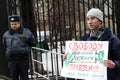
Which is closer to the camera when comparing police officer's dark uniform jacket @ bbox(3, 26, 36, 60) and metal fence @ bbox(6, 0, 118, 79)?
police officer's dark uniform jacket @ bbox(3, 26, 36, 60)

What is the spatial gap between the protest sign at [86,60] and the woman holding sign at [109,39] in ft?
0.19

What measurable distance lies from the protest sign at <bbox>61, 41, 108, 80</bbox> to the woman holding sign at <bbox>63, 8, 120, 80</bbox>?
6 centimetres

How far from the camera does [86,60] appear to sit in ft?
15.4

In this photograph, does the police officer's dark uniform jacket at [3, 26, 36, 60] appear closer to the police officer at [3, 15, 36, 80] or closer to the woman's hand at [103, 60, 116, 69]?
the police officer at [3, 15, 36, 80]

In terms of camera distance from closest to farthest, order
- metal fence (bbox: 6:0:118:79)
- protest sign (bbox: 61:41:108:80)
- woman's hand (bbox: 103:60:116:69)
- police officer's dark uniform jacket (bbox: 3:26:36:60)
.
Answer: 1. woman's hand (bbox: 103:60:116:69)
2. protest sign (bbox: 61:41:108:80)
3. police officer's dark uniform jacket (bbox: 3:26:36:60)
4. metal fence (bbox: 6:0:118:79)

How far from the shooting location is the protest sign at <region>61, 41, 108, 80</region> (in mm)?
4355

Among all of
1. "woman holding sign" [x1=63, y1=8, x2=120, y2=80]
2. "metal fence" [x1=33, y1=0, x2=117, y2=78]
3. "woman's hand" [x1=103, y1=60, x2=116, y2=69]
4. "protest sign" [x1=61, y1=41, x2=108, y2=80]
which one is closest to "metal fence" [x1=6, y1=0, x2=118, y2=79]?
"metal fence" [x1=33, y1=0, x2=117, y2=78]

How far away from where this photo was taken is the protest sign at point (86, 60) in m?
4.36

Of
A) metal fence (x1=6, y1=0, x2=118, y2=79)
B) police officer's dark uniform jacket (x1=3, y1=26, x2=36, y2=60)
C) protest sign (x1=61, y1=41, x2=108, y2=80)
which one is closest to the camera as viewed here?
protest sign (x1=61, y1=41, x2=108, y2=80)

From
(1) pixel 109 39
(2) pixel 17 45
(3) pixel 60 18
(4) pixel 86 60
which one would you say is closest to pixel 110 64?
(1) pixel 109 39

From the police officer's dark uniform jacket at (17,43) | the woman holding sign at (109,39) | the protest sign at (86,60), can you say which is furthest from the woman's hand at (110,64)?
the police officer's dark uniform jacket at (17,43)

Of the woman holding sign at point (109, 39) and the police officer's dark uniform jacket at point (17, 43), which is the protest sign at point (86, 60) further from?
the police officer's dark uniform jacket at point (17, 43)

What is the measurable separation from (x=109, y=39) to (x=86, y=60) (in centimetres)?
63

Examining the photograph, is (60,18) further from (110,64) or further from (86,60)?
(110,64)
